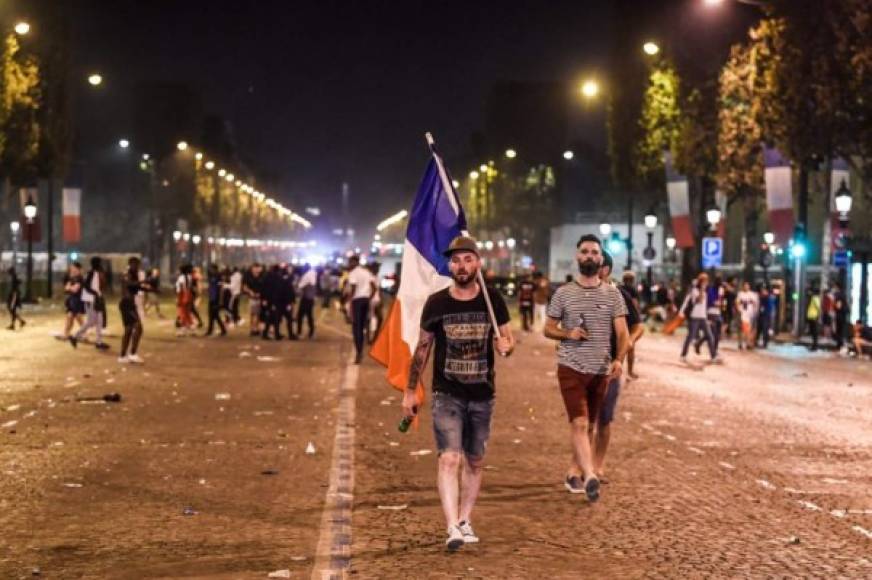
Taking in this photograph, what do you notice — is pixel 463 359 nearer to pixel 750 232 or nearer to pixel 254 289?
pixel 254 289

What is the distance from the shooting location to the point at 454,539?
28.9 feet

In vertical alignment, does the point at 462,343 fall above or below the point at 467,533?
above

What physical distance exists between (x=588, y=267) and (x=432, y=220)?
1166mm

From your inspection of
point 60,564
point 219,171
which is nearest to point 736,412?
point 60,564

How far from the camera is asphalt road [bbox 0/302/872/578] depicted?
8.73 meters

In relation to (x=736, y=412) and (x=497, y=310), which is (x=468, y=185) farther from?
(x=497, y=310)

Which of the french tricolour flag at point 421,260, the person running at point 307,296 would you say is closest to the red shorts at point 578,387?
the french tricolour flag at point 421,260

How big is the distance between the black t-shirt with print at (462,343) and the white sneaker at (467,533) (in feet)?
2.49

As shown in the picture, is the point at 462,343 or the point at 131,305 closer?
the point at 462,343

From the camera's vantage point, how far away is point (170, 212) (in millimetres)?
102312

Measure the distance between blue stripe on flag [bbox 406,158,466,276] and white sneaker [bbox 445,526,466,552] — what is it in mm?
2085

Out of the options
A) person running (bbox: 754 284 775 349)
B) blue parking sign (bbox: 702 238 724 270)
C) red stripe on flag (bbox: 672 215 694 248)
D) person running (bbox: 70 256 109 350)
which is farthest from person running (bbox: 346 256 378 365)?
red stripe on flag (bbox: 672 215 694 248)

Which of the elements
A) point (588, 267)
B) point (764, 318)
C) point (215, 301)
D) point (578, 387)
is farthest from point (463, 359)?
point (764, 318)

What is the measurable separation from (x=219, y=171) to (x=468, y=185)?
79.6 feet
